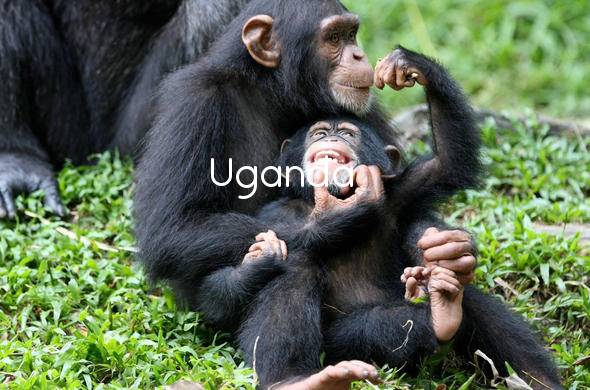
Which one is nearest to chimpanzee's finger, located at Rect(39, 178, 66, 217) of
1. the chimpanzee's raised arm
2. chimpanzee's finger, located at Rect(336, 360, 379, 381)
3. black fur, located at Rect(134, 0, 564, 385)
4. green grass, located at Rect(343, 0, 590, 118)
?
black fur, located at Rect(134, 0, 564, 385)

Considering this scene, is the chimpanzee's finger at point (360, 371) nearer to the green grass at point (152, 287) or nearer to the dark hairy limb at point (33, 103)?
the green grass at point (152, 287)

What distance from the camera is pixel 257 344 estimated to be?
4.01 m

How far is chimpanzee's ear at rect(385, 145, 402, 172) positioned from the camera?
4930 mm

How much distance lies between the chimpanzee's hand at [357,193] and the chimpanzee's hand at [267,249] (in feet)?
0.85

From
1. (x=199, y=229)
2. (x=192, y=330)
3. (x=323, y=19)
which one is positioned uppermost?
(x=323, y=19)

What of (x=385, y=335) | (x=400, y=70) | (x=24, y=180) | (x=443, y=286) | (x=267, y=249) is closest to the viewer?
(x=443, y=286)

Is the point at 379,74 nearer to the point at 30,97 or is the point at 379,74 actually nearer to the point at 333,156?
the point at 333,156

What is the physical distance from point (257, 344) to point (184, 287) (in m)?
0.79

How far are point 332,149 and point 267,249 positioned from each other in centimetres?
65

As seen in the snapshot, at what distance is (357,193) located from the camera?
14.6 feet

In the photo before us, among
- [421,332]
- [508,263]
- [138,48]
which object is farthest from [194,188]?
[138,48]

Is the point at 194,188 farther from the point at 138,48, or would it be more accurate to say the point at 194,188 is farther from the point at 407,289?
the point at 138,48

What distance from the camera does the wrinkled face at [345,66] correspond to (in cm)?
489

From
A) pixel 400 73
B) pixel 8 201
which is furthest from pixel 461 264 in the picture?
pixel 8 201
